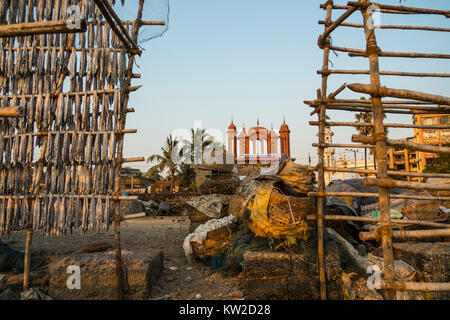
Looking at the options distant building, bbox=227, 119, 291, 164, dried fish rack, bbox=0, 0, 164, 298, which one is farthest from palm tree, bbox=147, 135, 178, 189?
dried fish rack, bbox=0, 0, 164, 298

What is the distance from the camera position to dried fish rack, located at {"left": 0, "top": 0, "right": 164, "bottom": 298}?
3.97 metres

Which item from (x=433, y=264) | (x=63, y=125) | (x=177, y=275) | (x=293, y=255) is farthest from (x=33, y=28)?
(x=433, y=264)

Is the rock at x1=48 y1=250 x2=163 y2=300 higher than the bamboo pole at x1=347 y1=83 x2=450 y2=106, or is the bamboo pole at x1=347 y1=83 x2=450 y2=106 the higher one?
the bamboo pole at x1=347 y1=83 x2=450 y2=106

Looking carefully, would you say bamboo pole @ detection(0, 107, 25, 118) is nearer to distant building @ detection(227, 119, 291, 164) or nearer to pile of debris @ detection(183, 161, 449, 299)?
pile of debris @ detection(183, 161, 449, 299)

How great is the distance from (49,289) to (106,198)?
143 cm

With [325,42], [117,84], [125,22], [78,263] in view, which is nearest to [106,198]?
[78,263]

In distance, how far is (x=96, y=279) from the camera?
3740mm

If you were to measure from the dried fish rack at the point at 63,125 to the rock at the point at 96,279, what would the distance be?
6.0 inches

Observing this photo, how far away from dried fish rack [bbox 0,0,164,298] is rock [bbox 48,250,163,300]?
6.0 inches

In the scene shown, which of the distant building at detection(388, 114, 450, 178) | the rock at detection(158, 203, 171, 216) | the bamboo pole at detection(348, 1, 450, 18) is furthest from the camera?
the distant building at detection(388, 114, 450, 178)

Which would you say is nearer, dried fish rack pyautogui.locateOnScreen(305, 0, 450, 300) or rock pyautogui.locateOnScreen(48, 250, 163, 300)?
dried fish rack pyautogui.locateOnScreen(305, 0, 450, 300)

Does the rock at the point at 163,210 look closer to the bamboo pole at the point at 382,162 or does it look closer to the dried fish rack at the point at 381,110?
the dried fish rack at the point at 381,110

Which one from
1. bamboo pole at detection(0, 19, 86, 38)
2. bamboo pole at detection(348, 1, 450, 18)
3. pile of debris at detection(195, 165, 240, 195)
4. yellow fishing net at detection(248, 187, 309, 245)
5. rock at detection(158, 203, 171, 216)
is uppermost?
bamboo pole at detection(348, 1, 450, 18)
